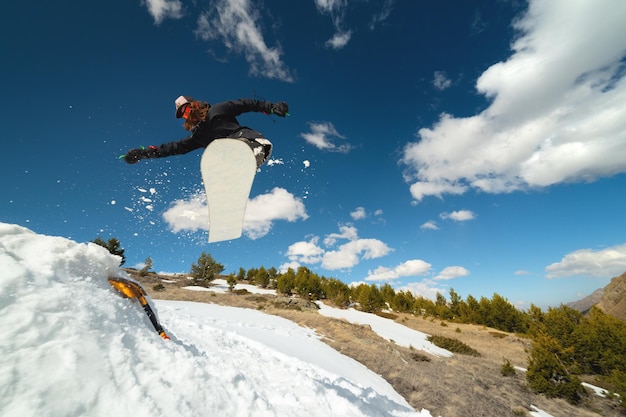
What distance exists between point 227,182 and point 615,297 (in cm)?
9157

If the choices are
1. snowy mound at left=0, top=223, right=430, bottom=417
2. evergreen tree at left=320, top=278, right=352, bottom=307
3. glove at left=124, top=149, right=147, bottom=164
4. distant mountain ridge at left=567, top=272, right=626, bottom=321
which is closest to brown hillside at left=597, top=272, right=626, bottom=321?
distant mountain ridge at left=567, top=272, right=626, bottom=321

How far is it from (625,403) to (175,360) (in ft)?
55.2

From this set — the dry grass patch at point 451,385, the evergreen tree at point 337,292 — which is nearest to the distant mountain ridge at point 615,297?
the evergreen tree at point 337,292

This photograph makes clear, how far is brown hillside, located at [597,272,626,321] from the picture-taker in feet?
187

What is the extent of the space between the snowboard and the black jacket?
28cm

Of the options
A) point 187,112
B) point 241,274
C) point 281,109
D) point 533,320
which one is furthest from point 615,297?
point 187,112

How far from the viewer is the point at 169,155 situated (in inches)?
262

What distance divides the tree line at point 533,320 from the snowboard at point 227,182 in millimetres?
6343

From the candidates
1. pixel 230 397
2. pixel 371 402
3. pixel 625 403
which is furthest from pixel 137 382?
pixel 625 403

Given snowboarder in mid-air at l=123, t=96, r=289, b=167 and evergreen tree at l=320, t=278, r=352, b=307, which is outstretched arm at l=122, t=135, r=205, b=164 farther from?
evergreen tree at l=320, t=278, r=352, b=307

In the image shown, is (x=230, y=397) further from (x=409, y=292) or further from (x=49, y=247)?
(x=409, y=292)

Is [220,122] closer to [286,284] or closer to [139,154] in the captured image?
[139,154]

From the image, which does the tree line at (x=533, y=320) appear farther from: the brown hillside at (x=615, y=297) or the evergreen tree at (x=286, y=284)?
the brown hillside at (x=615, y=297)

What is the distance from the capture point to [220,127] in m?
6.16
